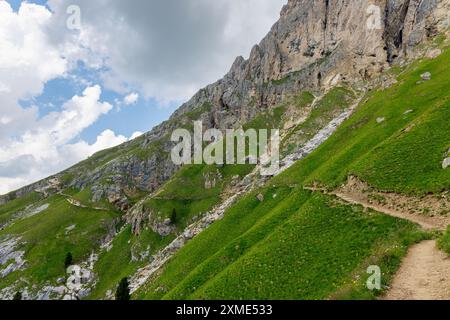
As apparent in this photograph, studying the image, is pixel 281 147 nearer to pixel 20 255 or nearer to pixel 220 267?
pixel 220 267

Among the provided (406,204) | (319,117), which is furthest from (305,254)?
(319,117)

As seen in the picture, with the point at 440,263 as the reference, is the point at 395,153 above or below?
above

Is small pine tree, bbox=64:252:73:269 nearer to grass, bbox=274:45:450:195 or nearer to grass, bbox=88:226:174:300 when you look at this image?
grass, bbox=88:226:174:300

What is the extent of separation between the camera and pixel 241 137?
505 feet

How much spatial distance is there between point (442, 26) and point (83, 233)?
519 feet

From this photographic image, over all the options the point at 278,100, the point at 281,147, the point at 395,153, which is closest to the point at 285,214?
the point at 395,153

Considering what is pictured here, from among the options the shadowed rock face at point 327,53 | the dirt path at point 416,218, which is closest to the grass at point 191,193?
the shadowed rock face at point 327,53

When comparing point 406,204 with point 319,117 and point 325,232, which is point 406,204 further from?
point 319,117

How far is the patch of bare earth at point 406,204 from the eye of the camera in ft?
110

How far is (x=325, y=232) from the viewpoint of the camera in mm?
39000

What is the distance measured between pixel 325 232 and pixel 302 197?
712 inches

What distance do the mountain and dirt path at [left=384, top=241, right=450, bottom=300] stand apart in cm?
93

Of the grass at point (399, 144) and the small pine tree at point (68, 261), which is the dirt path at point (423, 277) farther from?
the small pine tree at point (68, 261)

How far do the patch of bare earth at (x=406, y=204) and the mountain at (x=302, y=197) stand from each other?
7.0 inches
